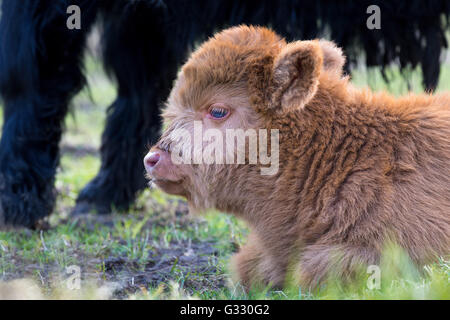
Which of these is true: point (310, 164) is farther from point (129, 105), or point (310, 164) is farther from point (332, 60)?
point (129, 105)

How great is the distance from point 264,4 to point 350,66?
0.90 metres

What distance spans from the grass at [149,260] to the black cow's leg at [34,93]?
0.24 metres

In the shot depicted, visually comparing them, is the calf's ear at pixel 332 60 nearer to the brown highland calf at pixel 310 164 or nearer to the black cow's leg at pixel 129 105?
the brown highland calf at pixel 310 164

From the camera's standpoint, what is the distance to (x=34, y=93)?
482cm

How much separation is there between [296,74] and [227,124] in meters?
0.44

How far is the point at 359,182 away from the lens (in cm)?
314

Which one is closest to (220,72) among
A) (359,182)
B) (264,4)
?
(359,182)

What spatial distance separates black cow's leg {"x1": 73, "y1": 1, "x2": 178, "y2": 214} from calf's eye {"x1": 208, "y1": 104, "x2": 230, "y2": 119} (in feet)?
6.48

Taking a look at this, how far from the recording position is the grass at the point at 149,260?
2.95 m

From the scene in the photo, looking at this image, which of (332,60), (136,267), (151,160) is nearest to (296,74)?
(332,60)

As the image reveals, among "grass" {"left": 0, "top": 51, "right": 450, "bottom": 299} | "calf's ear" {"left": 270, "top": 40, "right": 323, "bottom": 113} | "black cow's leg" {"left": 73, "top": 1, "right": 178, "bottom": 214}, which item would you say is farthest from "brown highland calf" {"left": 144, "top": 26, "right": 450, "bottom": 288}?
"black cow's leg" {"left": 73, "top": 1, "right": 178, "bottom": 214}

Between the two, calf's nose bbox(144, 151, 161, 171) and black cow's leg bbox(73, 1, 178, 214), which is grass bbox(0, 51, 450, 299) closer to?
black cow's leg bbox(73, 1, 178, 214)

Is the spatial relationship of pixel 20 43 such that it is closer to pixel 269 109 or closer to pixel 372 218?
pixel 269 109

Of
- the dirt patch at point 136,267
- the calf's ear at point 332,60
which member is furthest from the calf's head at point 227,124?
the dirt patch at point 136,267
